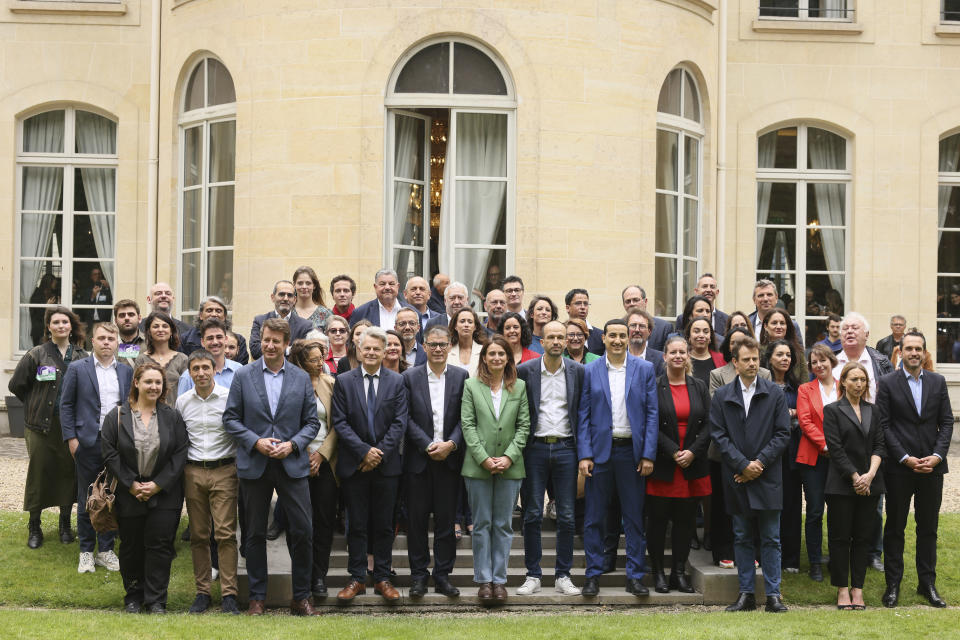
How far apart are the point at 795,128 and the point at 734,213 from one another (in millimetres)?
1477

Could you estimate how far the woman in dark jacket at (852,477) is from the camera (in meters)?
8.56

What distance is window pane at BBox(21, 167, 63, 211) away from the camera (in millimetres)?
16078

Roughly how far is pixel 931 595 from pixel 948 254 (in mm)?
8725

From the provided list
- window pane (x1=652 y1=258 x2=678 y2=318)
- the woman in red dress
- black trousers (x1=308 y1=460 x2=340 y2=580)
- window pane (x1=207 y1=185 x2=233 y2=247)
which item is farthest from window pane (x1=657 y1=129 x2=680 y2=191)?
black trousers (x1=308 y1=460 x2=340 y2=580)

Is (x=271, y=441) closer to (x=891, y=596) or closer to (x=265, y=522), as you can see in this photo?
(x=265, y=522)

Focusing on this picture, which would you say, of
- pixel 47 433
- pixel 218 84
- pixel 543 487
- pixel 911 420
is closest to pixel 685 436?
pixel 543 487

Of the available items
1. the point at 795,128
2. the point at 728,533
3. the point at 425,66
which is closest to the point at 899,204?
the point at 795,128

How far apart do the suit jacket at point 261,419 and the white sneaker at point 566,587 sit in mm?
1960

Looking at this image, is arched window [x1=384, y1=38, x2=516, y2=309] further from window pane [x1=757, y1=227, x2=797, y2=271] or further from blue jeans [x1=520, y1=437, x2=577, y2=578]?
window pane [x1=757, y1=227, x2=797, y2=271]

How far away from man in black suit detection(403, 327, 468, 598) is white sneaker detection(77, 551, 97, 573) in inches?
93.4

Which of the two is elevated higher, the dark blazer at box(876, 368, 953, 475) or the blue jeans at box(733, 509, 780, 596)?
the dark blazer at box(876, 368, 953, 475)

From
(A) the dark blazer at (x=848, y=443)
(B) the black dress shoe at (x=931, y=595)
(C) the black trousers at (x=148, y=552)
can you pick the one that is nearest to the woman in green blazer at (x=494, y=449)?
(C) the black trousers at (x=148, y=552)

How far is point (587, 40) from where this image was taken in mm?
12672

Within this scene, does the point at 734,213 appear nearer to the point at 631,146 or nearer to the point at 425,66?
the point at 631,146
